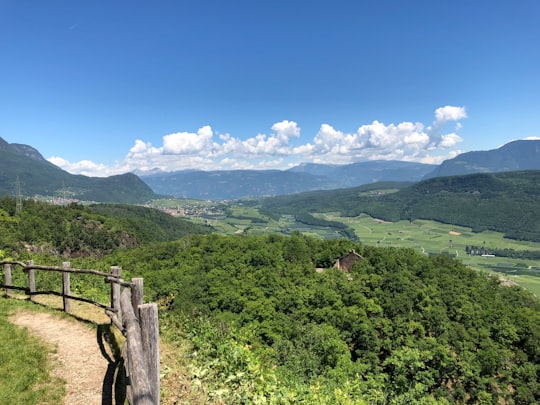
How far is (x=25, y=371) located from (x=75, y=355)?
1.22 meters

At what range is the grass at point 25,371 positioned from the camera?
6078 millimetres

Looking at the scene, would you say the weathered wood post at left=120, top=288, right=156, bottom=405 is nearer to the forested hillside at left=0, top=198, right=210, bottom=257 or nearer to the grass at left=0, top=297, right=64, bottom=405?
the grass at left=0, top=297, right=64, bottom=405

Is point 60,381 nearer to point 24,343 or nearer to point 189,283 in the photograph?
point 24,343

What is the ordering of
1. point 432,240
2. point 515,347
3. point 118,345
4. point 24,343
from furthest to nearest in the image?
point 432,240, point 515,347, point 118,345, point 24,343

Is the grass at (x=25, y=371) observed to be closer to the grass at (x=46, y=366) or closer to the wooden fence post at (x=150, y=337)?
the grass at (x=46, y=366)

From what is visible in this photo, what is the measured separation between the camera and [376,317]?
3067 centimetres

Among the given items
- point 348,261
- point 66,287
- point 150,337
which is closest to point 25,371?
point 66,287

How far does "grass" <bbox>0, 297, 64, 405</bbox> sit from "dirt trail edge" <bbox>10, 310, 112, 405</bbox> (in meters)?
0.22

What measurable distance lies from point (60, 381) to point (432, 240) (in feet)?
639

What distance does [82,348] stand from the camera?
8.34 metres

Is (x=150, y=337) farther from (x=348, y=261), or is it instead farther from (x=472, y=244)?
(x=472, y=244)

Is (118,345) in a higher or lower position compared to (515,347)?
higher

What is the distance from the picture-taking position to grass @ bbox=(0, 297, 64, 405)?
6078 millimetres

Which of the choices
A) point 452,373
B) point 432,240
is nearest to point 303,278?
point 452,373
